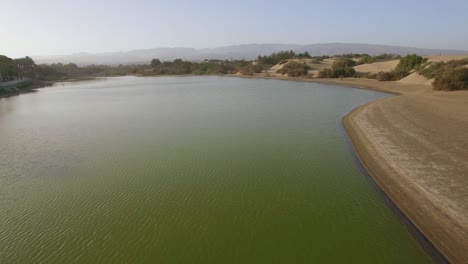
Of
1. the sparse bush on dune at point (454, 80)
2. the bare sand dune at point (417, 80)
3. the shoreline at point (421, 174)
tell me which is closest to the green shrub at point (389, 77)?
the bare sand dune at point (417, 80)

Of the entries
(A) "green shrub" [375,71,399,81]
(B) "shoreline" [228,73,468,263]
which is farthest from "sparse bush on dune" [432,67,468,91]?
Result: (A) "green shrub" [375,71,399,81]

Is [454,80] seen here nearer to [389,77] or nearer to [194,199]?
[389,77]

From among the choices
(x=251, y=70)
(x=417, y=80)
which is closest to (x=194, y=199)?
(x=417, y=80)

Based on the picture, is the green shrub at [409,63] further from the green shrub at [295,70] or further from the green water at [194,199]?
the green water at [194,199]

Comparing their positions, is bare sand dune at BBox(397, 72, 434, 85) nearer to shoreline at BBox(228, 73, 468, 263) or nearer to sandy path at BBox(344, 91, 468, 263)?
sandy path at BBox(344, 91, 468, 263)

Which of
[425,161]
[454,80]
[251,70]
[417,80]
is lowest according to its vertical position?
[425,161]

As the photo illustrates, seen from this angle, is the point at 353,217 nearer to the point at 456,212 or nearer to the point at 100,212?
the point at 456,212
